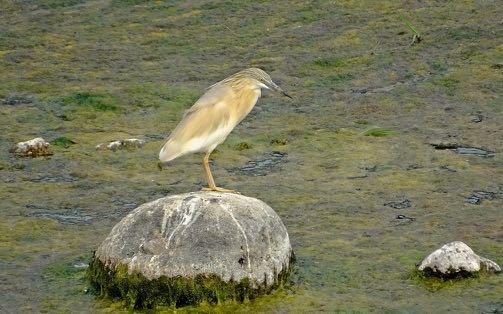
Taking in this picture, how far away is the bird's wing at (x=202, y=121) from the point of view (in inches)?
252

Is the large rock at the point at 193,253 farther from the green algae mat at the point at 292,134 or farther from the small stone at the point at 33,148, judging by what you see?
the small stone at the point at 33,148

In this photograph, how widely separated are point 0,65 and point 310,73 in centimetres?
330

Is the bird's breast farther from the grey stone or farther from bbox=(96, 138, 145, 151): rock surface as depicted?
bbox=(96, 138, 145, 151): rock surface

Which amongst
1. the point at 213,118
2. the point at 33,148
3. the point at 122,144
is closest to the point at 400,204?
the point at 213,118

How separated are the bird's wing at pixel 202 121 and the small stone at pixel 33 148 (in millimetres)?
2198

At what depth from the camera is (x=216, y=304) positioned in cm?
571

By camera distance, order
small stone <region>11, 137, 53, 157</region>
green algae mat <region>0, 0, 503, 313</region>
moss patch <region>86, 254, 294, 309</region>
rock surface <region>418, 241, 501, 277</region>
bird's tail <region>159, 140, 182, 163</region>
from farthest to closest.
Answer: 1. small stone <region>11, 137, 53, 157</region>
2. bird's tail <region>159, 140, 182, 163</region>
3. green algae mat <region>0, 0, 503, 313</region>
4. rock surface <region>418, 241, 501, 277</region>
5. moss patch <region>86, 254, 294, 309</region>

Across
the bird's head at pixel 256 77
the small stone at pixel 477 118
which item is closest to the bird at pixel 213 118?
the bird's head at pixel 256 77

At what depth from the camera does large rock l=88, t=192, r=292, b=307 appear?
5715 millimetres

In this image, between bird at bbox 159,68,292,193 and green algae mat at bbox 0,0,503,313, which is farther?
bird at bbox 159,68,292,193

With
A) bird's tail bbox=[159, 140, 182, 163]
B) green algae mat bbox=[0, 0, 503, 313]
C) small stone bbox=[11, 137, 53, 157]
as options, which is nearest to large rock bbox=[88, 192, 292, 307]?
green algae mat bbox=[0, 0, 503, 313]

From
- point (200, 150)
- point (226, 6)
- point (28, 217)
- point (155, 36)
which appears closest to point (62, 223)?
point (28, 217)

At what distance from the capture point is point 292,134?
28.8 ft

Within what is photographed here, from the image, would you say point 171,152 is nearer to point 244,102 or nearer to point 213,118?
point 213,118
